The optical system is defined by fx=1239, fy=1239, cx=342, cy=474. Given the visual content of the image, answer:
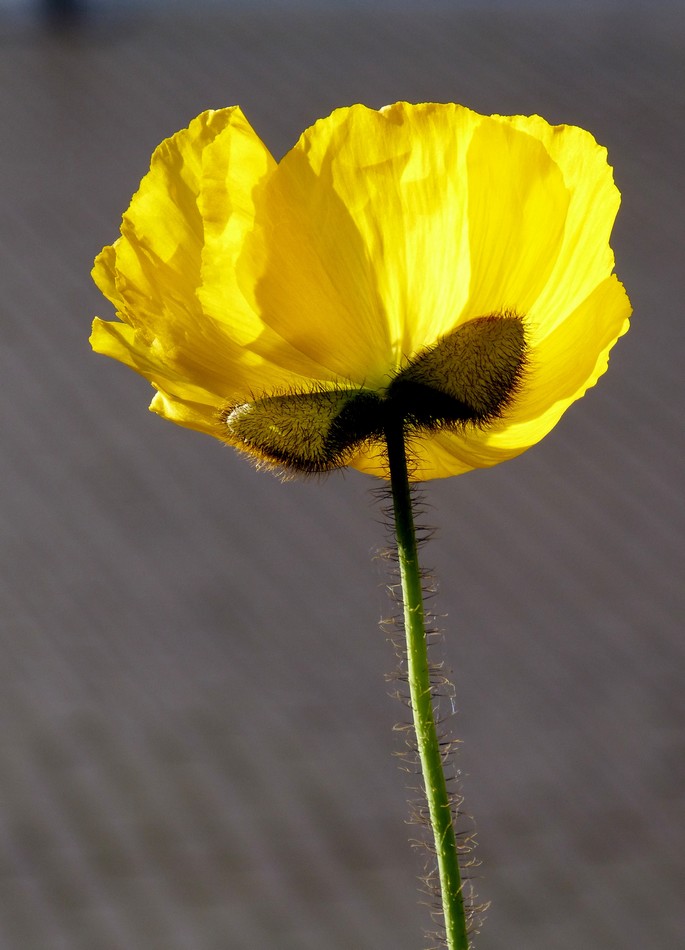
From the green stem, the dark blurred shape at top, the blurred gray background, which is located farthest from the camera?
the dark blurred shape at top

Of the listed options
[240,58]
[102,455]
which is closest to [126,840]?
[102,455]

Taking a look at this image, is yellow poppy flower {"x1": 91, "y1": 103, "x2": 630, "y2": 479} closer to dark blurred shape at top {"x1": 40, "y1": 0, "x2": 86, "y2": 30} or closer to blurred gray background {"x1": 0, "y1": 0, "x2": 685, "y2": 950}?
blurred gray background {"x1": 0, "y1": 0, "x2": 685, "y2": 950}

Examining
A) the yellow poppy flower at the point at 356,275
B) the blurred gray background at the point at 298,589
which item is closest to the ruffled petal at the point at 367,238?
the yellow poppy flower at the point at 356,275

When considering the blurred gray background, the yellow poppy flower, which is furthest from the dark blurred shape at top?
the yellow poppy flower

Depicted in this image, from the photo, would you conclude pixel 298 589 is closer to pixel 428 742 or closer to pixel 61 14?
pixel 61 14

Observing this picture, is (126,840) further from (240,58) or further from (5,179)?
(240,58)

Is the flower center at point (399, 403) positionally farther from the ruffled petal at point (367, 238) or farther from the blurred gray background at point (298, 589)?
the blurred gray background at point (298, 589)
